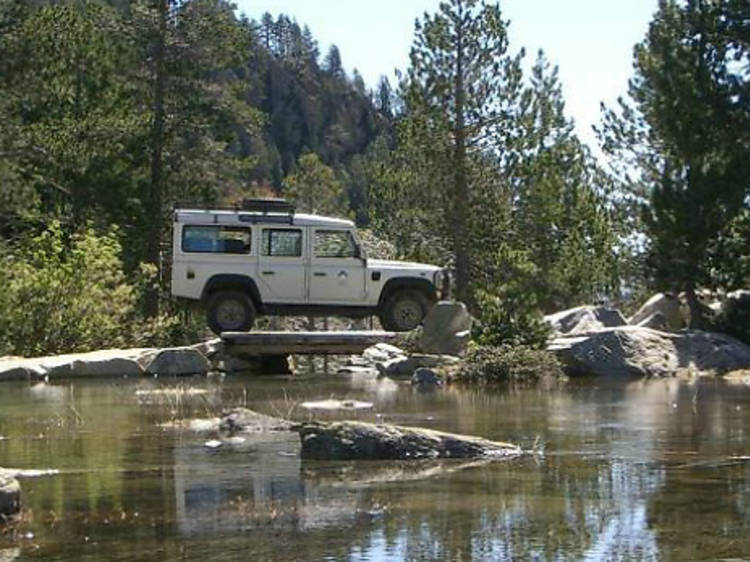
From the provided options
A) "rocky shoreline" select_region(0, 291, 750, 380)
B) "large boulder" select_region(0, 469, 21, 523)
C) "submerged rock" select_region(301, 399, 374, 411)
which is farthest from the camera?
"rocky shoreline" select_region(0, 291, 750, 380)

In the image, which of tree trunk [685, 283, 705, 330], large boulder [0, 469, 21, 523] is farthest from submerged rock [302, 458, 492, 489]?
tree trunk [685, 283, 705, 330]

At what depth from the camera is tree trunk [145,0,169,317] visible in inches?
1388

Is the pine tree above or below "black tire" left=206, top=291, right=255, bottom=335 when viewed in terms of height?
above

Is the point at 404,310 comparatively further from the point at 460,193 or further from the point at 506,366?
the point at 460,193

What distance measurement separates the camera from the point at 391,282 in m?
23.4

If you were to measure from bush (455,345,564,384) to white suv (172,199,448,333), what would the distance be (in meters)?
3.54

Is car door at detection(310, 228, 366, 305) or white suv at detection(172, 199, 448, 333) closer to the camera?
white suv at detection(172, 199, 448, 333)

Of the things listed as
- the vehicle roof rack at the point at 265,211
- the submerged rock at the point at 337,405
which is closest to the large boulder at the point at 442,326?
the vehicle roof rack at the point at 265,211

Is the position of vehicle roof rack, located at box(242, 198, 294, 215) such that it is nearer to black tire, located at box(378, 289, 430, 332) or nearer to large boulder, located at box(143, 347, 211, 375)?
black tire, located at box(378, 289, 430, 332)

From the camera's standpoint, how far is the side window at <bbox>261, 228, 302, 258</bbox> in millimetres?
23062

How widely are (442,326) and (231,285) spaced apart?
162 inches

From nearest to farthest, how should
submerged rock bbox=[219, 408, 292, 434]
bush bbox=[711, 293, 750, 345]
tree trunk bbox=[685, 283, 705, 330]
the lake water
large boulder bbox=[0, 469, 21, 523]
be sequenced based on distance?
1. the lake water
2. large boulder bbox=[0, 469, 21, 523]
3. submerged rock bbox=[219, 408, 292, 434]
4. bush bbox=[711, 293, 750, 345]
5. tree trunk bbox=[685, 283, 705, 330]

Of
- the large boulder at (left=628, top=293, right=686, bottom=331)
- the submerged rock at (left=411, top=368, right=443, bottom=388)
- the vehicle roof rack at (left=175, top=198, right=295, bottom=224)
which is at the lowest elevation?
the submerged rock at (left=411, top=368, right=443, bottom=388)

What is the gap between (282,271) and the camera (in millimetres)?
23125
